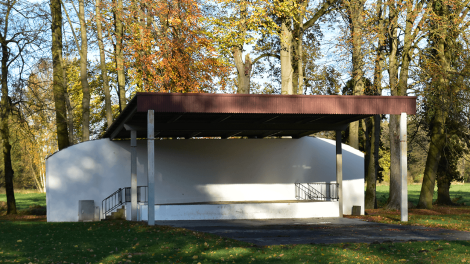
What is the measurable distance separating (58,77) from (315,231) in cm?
1666

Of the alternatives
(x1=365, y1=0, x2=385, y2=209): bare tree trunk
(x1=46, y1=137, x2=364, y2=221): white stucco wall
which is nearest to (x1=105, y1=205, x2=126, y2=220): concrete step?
(x1=46, y1=137, x2=364, y2=221): white stucco wall

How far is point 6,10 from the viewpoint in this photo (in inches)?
866

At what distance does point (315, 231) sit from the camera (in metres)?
12.4

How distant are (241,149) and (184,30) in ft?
25.8

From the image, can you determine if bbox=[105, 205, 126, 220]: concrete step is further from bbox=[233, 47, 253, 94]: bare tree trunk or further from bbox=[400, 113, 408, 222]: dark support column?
bbox=[233, 47, 253, 94]: bare tree trunk

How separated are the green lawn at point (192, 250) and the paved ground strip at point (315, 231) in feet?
2.58

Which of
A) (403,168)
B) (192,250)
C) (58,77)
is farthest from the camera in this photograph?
(58,77)

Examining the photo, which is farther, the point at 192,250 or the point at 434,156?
the point at 434,156

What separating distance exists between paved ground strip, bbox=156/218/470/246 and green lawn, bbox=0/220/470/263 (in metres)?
0.79

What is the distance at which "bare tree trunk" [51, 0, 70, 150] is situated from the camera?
75.2ft

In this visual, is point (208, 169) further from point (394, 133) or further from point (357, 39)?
point (357, 39)

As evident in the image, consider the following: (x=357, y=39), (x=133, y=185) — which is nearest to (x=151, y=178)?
(x=133, y=185)

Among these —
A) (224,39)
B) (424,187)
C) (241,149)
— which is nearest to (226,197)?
(241,149)

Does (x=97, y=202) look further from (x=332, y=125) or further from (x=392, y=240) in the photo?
(x=392, y=240)
